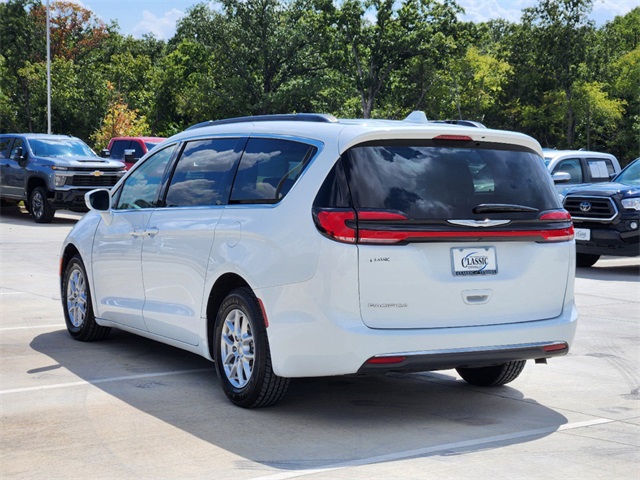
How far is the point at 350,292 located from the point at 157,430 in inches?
53.6

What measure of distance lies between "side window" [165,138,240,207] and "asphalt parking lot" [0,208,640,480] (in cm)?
130

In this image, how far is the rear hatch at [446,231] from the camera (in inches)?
226

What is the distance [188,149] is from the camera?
748 centimetres

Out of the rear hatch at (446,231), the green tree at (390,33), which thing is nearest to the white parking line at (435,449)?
the rear hatch at (446,231)

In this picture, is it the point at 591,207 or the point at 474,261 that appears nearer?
the point at 474,261

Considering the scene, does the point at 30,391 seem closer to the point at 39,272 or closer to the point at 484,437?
the point at 484,437

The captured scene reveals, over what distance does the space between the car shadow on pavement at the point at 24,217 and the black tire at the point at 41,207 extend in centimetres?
19

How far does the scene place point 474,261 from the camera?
601 cm

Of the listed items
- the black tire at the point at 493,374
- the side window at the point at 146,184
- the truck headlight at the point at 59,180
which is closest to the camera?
the black tire at the point at 493,374

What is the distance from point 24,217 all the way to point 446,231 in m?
22.5

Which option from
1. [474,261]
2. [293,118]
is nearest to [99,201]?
[293,118]

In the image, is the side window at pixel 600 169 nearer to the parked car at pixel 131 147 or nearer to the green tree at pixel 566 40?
the parked car at pixel 131 147

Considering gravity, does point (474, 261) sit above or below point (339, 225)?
below

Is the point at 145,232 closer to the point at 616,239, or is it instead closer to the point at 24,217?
the point at 616,239
